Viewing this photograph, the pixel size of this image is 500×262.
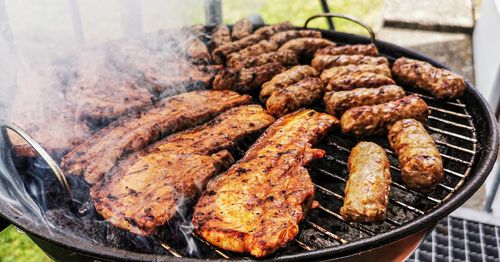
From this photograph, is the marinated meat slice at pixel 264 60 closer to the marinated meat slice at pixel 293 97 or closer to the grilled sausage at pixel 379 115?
the marinated meat slice at pixel 293 97

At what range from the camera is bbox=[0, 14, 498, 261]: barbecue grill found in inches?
93.4

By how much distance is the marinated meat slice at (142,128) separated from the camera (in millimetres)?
2984

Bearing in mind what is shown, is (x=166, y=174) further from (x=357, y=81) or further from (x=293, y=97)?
(x=357, y=81)

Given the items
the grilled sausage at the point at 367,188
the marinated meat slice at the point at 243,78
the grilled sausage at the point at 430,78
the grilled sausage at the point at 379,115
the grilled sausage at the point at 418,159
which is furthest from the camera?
the marinated meat slice at the point at 243,78

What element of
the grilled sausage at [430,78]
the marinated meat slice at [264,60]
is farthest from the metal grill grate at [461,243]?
the marinated meat slice at [264,60]

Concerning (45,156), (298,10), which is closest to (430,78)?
(45,156)

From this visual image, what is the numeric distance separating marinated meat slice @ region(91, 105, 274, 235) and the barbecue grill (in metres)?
0.13

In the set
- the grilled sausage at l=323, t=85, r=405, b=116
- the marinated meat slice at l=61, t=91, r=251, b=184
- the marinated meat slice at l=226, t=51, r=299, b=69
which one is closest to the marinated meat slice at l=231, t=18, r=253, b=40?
the marinated meat slice at l=226, t=51, r=299, b=69

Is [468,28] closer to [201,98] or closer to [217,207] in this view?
[201,98]

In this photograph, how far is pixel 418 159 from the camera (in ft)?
9.50

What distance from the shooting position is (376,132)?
11.1 feet

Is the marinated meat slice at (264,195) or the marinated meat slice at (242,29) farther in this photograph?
the marinated meat slice at (242,29)

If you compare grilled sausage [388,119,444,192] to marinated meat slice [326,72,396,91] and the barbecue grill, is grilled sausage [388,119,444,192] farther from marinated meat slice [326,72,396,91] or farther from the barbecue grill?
marinated meat slice [326,72,396,91]

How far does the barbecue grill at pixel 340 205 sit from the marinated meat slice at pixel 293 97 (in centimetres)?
37
